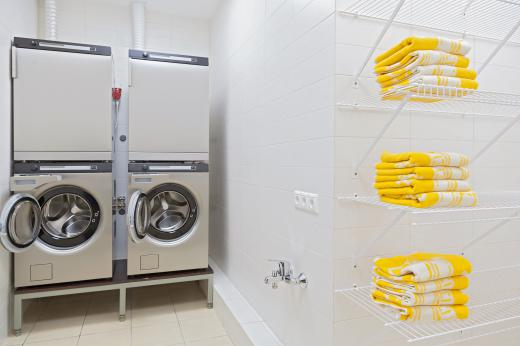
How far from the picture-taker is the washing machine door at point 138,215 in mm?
2635

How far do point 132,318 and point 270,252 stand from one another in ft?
4.51

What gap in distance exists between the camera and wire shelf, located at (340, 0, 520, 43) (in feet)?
5.19

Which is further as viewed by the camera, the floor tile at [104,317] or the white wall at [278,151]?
the floor tile at [104,317]

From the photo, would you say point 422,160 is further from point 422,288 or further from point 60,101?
point 60,101

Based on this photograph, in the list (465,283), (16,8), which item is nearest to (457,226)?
(465,283)

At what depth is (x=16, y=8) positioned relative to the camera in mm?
2586

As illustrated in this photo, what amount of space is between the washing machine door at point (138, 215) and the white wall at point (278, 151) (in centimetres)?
70

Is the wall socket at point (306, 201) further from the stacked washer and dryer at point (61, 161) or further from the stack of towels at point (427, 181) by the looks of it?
the stacked washer and dryer at point (61, 161)

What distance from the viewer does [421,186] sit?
4.13 feet

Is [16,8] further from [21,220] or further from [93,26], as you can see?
[21,220]

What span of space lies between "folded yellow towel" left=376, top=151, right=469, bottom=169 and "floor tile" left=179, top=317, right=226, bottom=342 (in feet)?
6.02

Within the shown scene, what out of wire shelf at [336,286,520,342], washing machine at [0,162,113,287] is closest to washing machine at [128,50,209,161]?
washing machine at [0,162,113,287]

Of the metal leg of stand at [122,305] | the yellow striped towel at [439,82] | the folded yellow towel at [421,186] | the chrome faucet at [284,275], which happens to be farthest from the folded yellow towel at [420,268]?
the metal leg of stand at [122,305]

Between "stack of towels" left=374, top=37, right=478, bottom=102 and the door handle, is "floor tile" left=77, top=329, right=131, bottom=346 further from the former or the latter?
"stack of towels" left=374, top=37, right=478, bottom=102
